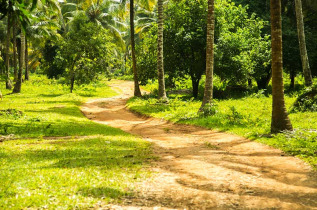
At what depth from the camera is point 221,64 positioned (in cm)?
2547

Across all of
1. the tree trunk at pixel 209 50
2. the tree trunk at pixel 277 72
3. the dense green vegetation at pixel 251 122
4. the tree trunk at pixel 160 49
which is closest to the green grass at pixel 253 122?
the dense green vegetation at pixel 251 122

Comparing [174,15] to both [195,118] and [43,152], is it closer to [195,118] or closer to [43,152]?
[195,118]

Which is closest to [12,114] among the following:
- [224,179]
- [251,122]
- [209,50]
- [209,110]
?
[209,110]

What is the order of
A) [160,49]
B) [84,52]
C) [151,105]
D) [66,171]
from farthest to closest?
[84,52], [151,105], [160,49], [66,171]

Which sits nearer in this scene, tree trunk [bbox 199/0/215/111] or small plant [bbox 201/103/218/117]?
small plant [bbox 201/103/218/117]

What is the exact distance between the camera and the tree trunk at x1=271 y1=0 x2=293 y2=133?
11.4m

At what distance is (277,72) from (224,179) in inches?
245

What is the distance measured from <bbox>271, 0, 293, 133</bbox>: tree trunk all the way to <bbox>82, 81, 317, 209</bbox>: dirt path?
5.34ft

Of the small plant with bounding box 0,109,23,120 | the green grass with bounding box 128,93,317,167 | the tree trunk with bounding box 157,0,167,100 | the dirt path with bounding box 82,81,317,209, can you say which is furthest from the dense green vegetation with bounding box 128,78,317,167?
the small plant with bounding box 0,109,23,120

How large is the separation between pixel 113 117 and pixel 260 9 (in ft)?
70.5

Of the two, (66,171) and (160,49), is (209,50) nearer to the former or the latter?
(160,49)

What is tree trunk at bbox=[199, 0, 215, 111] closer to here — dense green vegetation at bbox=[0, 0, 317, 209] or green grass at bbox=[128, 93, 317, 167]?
dense green vegetation at bbox=[0, 0, 317, 209]

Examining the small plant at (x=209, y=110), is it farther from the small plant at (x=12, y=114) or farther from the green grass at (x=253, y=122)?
the small plant at (x=12, y=114)

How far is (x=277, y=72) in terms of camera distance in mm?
11445
